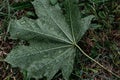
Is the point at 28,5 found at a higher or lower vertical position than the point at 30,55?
higher

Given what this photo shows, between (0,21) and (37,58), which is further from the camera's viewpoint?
(0,21)

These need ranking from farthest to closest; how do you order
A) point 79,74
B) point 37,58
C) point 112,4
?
point 112,4
point 79,74
point 37,58

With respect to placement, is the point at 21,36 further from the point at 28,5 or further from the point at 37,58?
the point at 28,5

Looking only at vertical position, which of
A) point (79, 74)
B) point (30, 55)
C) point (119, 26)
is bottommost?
point (79, 74)

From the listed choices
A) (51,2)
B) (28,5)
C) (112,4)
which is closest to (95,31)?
(112,4)

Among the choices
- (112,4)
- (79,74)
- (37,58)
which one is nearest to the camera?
(37,58)
